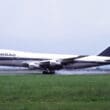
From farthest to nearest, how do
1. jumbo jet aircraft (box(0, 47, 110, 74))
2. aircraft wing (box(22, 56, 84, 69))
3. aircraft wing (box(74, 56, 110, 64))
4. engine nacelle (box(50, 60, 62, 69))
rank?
aircraft wing (box(74, 56, 110, 64)) < engine nacelle (box(50, 60, 62, 69)) < jumbo jet aircraft (box(0, 47, 110, 74)) < aircraft wing (box(22, 56, 84, 69))

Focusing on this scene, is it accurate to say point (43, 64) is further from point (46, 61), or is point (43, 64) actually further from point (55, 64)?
point (55, 64)

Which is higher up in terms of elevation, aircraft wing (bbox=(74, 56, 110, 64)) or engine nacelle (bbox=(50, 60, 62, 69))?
aircraft wing (bbox=(74, 56, 110, 64))

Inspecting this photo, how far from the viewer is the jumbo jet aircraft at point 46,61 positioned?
62.0m

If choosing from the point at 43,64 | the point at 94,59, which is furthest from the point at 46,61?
the point at 94,59

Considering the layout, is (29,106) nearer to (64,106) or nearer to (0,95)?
(64,106)

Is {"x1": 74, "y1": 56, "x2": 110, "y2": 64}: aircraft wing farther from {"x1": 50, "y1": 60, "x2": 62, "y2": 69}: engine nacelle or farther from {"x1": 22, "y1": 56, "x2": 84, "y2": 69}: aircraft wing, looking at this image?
{"x1": 22, "y1": 56, "x2": 84, "y2": 69}: aircraft wing

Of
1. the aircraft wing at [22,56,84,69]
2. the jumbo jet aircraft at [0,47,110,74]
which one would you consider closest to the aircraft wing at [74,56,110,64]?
the jumbo jet aircraft at [0,47,110,74]

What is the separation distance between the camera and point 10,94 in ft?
66.2

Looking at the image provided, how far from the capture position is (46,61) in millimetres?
62750

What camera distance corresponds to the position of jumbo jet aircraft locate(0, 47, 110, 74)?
204ft

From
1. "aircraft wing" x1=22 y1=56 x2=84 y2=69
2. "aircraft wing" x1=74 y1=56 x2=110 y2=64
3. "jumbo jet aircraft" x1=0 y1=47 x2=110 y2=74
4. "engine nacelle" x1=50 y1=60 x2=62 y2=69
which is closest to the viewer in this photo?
"aircraft wing" x1=22 y1=56 x2=84 y2=69

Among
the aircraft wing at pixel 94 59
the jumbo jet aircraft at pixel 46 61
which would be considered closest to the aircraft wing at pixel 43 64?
the jumbo jet aircraft at pixel 46 61

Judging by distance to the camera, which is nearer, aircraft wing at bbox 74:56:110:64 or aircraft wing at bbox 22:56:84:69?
aircraft wing at bbox 22:56:84:69

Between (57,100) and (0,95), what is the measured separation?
3348 millimetres
